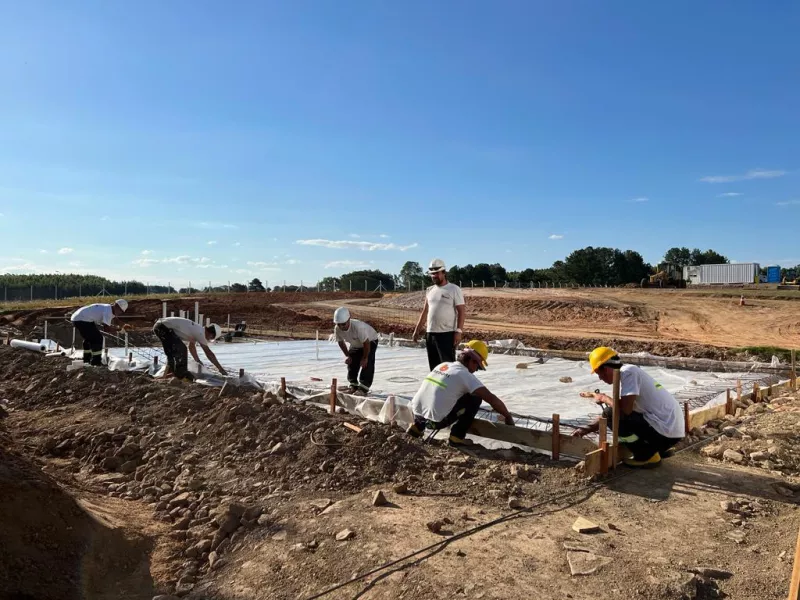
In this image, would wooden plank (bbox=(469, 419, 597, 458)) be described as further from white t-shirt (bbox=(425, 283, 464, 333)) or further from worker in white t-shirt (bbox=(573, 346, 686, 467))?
white t-shirt (bbox=(425, 283, 464, 333))

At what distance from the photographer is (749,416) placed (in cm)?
555

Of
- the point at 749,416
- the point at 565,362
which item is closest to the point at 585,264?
the point at 565,362

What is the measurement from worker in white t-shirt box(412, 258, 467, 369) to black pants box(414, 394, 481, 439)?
1038 millimetres

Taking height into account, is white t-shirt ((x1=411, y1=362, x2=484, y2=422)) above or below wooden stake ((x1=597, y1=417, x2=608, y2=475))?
above

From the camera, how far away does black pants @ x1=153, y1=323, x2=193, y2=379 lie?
263 inches

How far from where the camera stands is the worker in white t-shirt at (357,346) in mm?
6000

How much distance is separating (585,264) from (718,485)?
152ft

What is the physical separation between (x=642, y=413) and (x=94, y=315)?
6764 millimetres

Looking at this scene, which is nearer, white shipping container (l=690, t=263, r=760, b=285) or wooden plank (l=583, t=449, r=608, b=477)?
wooden plank (l=583, t=449, r=608, b=477)

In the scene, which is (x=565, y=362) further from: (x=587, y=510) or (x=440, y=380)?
(x=587, y=510)

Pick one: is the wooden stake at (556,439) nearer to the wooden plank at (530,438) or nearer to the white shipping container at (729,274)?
the wooden plank at (530,438)

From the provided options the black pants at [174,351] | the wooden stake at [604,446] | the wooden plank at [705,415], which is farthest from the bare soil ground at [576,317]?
the wooden stake at [604,446]

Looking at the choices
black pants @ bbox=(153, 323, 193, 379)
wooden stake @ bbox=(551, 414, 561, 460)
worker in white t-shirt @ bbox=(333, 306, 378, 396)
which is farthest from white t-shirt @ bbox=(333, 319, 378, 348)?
wooden stake @ bbox=(551, 414, 561, 460)

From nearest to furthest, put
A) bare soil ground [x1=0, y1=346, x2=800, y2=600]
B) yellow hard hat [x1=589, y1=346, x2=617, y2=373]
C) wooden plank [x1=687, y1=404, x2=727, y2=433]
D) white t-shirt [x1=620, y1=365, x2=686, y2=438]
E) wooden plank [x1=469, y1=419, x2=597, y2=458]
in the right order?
bare soil ground [x1=0, y1=346, x2=800, y2=600] → white t-shirt [x1=620, y1=365, x2=686, y2=438] → yellow hard hat [x1=589, y1=346, x2=617, y2=373] → wooden plank [x1=469, y1=419, x2=597, y2=458] → wooden plank [x1=687, y1=404, x2=727, y2=433]
